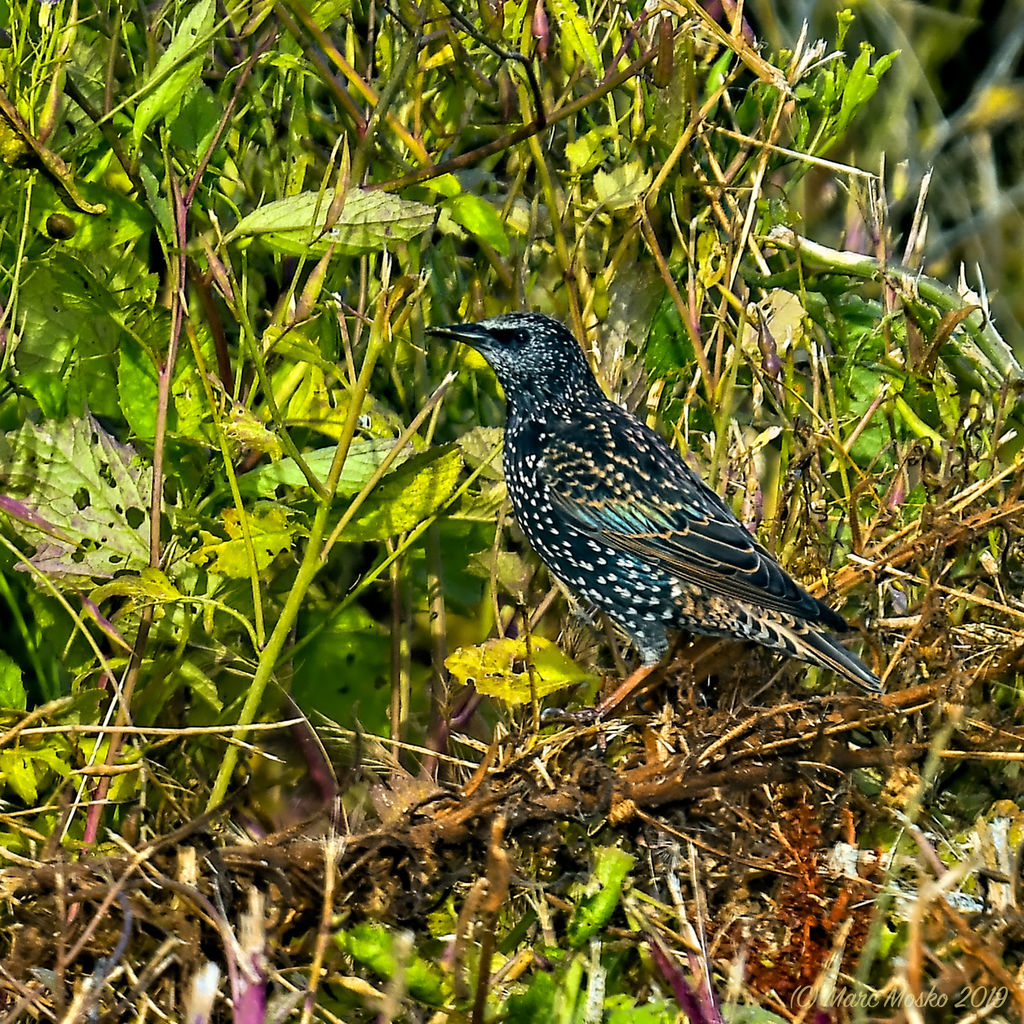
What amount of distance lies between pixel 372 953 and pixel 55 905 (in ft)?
2.34

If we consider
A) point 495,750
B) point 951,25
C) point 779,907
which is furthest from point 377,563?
point 951,25

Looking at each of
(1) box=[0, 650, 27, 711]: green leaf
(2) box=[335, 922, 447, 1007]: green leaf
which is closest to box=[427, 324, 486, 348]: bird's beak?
(1) box=[0, 650, 27, 711]: green leaf

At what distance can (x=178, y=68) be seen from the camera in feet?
8.87

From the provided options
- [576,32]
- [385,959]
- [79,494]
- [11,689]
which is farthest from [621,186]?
[385,959]

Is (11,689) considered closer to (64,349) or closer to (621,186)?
(64,349)

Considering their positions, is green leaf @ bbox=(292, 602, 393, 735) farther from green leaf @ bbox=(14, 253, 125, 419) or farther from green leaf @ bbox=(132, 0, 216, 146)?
green leaf @ bbox=(132, 0, 216, 146)

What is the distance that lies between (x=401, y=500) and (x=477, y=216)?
2.13 feet

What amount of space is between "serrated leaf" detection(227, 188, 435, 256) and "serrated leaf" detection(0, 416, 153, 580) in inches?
19.1

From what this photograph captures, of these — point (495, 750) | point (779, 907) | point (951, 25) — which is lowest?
point (779, 907)

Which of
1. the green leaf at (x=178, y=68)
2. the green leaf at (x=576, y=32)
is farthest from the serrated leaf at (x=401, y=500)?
the green leaf at (x=576, y=32)

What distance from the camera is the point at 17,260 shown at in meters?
2.83

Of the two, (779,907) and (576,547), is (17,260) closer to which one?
(576,547)

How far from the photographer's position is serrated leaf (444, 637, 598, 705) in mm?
2982

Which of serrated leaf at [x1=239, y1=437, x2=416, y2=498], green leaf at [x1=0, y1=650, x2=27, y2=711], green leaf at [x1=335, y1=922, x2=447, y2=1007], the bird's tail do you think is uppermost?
serrated leaf at [x1=239, y1=437, x2=416, y2=498]
